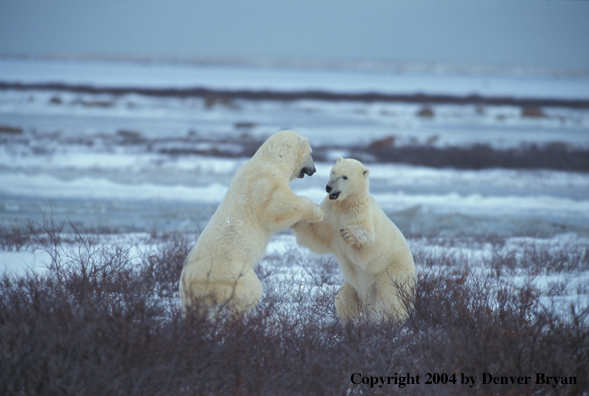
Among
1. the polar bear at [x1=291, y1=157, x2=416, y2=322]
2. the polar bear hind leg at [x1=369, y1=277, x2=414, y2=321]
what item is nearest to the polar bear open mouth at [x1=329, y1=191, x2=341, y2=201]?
the polar bear at [x1=291, y1=157, x2=416, y2=322]

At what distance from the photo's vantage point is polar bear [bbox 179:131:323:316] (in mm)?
3000

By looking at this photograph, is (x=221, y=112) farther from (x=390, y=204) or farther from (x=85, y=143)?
(x=390, y=204)

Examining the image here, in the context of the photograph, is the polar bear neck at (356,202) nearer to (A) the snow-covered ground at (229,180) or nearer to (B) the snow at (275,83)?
(A) the snow-covered ground at (229,180)

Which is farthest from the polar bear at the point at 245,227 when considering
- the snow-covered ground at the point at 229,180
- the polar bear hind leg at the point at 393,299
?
the snow-covered ground at the point at 229,180

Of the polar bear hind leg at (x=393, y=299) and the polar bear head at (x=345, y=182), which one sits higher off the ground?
the polar bear head at (x=345, y=182)

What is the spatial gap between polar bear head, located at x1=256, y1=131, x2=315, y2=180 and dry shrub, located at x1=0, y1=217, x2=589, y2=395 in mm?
1057

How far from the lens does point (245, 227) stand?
3.18 m

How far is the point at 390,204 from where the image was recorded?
978cm

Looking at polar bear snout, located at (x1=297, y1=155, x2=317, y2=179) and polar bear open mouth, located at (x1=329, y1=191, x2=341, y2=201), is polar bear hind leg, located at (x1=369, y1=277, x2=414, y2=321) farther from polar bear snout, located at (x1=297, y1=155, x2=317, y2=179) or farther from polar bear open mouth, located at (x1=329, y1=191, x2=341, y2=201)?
polar bear snout, located at (x1=297, y1=155, x2=317, y2=179)

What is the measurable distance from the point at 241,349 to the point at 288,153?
5.18ft

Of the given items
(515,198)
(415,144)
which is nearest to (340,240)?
(515,198)

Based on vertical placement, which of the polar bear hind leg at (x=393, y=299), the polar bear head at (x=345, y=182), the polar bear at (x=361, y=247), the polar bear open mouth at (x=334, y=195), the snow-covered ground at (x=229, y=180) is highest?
the snow-covered ground at (x=229, y=180)

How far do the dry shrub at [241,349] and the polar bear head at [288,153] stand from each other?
41.6 inches

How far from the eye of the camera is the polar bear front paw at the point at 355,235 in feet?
11.1
